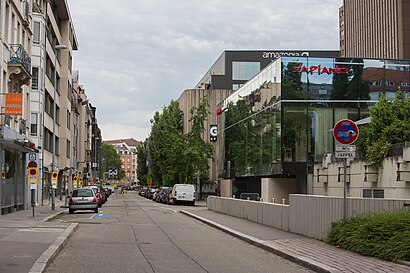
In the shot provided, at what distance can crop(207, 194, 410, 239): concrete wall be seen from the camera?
15.0 m

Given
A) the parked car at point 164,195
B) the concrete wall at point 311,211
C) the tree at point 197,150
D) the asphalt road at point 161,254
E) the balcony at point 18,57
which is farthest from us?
the tree at point 197,150

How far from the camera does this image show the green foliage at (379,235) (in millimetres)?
12352

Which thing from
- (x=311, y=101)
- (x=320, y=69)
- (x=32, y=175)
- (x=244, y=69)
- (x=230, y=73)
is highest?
(x=244, y=69)

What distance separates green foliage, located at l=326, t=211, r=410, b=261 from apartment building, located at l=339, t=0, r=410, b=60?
84.0 metres

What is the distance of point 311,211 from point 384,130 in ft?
52.0

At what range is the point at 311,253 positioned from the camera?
14.4 m

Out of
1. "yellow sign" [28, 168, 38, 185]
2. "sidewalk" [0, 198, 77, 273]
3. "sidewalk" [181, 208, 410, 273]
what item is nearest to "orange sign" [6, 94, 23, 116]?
"yellow sign" [28, 168, 38, 185]

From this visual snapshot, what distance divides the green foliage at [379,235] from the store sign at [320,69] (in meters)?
30.2

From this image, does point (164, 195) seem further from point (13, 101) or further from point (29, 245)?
point (29, 245)

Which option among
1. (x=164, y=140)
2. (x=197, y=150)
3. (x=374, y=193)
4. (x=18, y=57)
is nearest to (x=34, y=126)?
(x=18, y=57)

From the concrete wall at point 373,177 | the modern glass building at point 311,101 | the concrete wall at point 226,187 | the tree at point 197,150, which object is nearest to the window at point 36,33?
the modern glass building at point 311,101

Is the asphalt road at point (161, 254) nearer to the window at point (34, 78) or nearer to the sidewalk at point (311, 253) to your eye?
the sidewalk at point (311, 253)

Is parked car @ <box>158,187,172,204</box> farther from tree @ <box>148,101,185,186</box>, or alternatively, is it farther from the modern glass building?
the modern glass building

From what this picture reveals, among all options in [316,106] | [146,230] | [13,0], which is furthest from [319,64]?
[146,230]
